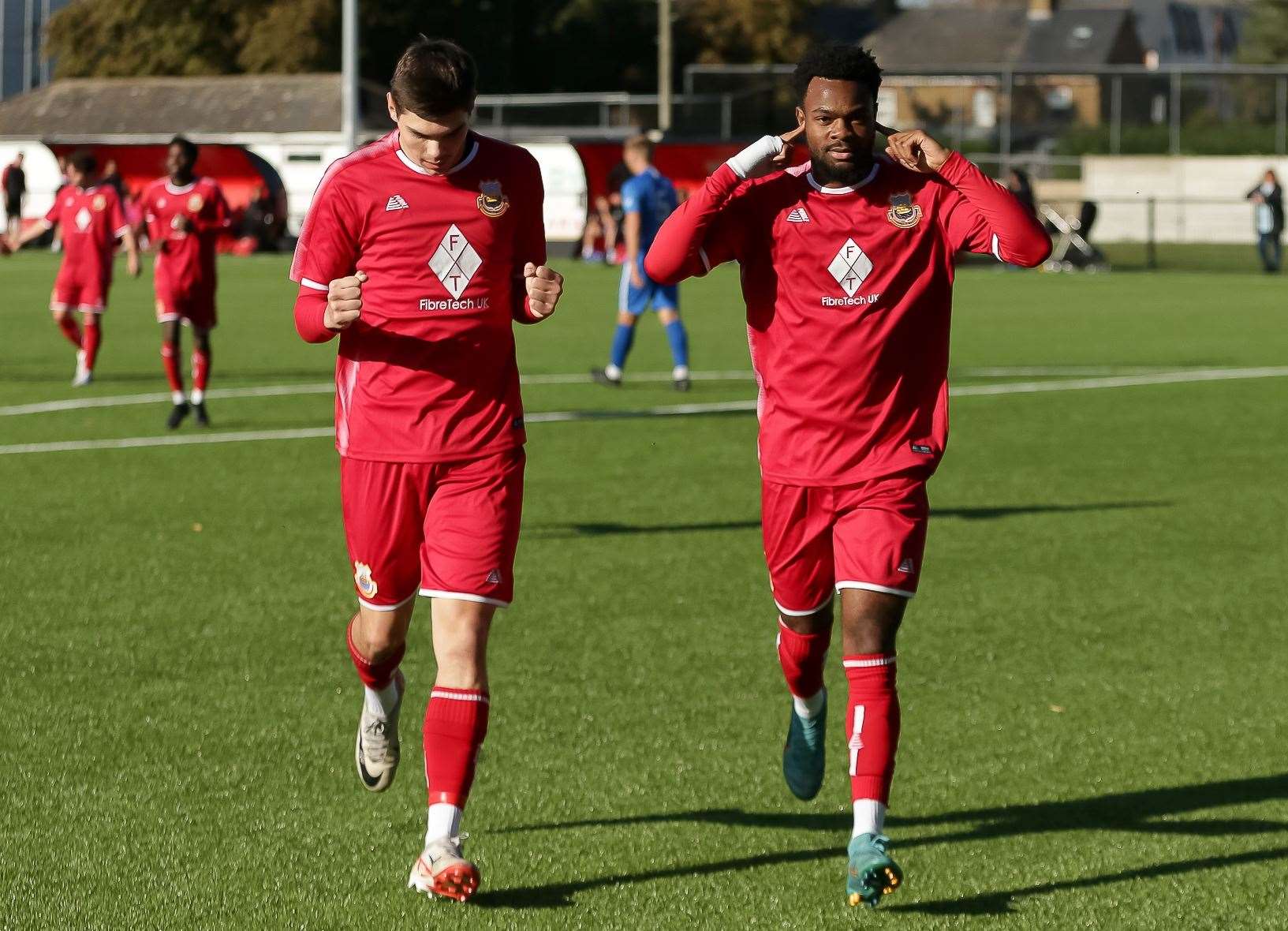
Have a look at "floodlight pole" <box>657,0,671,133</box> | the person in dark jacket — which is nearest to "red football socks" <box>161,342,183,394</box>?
the person in dark jacket

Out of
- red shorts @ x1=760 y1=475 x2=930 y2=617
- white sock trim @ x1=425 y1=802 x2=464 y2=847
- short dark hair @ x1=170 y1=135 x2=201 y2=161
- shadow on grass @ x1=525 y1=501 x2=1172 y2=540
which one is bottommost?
shadow on grass @ x1=525 y1=501 x2=1172 y2=540

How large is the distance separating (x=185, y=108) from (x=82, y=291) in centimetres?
4529

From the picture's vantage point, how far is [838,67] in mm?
5543

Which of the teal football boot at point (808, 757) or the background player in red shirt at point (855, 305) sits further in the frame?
A: the teal football boot at point (808, 757)

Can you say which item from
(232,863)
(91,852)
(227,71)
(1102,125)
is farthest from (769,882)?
(227,71)

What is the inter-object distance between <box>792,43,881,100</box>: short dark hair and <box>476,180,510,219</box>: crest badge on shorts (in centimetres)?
87

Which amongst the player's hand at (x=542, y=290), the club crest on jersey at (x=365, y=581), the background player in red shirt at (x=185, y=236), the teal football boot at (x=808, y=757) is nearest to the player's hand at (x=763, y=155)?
the player's hand at (x=542, y=290)

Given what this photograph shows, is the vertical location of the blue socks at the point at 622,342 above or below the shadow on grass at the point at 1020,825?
above

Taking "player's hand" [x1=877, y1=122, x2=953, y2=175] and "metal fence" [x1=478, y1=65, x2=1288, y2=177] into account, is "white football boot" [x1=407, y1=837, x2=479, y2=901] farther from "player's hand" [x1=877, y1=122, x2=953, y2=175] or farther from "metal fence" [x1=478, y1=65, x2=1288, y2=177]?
"metal fence" [x1=478, y1=65, x2=1288, y2=177]

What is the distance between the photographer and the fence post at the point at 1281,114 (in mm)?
63000

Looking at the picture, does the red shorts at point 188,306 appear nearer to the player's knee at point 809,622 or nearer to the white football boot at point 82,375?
the white football boot at point 82,375

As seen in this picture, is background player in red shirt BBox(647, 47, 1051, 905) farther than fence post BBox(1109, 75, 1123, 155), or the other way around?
fence post BBox(1109, 75, 1123, 155)

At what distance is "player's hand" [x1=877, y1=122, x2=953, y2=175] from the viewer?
5531 mm

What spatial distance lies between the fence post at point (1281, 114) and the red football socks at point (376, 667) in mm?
61168
